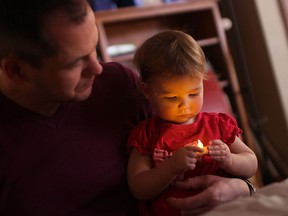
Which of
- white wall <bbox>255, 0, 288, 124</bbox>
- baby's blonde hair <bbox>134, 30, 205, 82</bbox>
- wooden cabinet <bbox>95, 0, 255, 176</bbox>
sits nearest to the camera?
baby's blonde hair <bbox>134, 30, 205, 82</bbox>

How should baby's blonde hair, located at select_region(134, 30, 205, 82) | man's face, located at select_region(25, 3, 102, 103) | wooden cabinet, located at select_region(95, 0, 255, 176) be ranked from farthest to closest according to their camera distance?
wooden cabinet, located at select_region(95, 0, 255, 176)
baby's blonde hair, located at select_region(134, 30, 205, 82)
man's face, located at select_region(25, 3, 102, 103)

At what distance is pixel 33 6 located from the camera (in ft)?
2.91

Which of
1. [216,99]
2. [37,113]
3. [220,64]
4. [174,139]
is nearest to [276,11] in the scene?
[220,64]

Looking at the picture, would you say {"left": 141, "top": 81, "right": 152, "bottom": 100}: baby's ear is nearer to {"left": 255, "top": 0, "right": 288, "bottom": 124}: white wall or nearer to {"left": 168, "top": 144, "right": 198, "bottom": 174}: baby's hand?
{"left": 168, "top": 144, "right": 198, "bottom": 174}: baby's hand

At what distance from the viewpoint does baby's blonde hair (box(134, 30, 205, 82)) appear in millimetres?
996

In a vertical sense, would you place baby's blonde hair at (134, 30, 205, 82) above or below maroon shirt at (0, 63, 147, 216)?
above

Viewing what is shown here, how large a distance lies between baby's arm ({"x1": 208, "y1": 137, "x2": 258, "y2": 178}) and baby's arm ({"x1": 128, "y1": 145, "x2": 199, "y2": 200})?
2.4 inches

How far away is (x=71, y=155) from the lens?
1.05 m

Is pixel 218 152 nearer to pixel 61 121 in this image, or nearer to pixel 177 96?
pixel 177 96

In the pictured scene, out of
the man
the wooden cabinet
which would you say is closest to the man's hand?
the man

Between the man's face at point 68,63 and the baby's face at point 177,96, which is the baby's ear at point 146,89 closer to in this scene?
the baby's face at point 177,96

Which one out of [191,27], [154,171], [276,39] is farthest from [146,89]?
[276,39]

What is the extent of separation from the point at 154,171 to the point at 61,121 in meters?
0.29

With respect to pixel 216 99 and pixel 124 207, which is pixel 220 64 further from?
pixel 124 207
